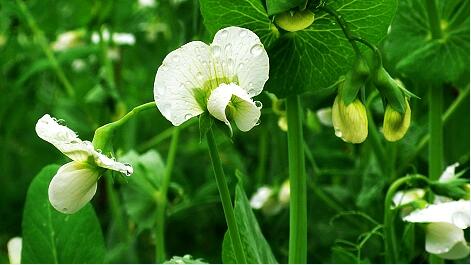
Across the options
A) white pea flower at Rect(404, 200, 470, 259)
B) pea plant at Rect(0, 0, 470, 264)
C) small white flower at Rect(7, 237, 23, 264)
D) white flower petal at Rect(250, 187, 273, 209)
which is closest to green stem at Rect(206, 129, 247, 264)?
pea plant at Rect(0, 0, 470, 264)

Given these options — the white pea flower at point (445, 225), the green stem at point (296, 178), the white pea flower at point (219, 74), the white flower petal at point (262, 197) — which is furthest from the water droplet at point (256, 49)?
the white flower petal at point (262, 197)

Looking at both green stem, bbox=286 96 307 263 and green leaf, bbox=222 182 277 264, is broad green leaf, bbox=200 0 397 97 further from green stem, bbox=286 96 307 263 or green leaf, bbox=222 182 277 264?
green leaf, bbox=222 182 277 264

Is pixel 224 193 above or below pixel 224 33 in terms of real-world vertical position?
below

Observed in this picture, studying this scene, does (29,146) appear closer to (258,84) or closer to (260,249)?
(260,249)

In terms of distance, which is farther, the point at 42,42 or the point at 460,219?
the point at 42,42

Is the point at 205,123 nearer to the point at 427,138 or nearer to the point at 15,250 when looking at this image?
the point at 15,250

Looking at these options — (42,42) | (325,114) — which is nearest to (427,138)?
(325,114)

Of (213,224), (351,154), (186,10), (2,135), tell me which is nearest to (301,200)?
(351,154)
